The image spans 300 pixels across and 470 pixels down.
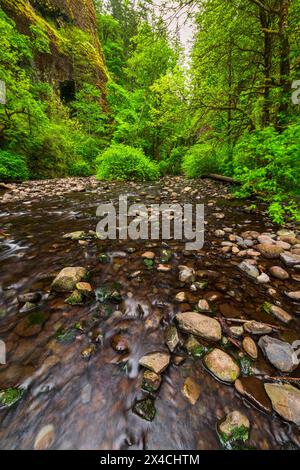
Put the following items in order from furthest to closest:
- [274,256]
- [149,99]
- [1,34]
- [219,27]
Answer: [149,99] → [1,34] → [219,27] → [274,256]

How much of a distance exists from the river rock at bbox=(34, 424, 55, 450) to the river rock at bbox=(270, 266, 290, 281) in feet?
6.98

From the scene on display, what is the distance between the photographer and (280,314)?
5.09ft

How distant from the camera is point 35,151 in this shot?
9062 mm

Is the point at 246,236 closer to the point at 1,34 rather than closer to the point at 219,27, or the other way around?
the point at 219,27

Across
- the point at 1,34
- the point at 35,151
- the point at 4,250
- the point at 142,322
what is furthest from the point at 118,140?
the point at 142,322

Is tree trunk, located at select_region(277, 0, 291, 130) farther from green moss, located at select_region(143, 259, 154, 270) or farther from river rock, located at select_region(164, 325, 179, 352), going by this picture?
river rock, located at select_region(164, 325, 179, 352)

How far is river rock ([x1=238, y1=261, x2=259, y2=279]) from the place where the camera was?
6.74ft

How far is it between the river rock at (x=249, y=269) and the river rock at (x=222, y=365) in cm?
107

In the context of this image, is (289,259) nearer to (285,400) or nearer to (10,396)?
(285,400)

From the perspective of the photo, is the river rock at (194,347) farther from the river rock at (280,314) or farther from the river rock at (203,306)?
the river rock at (280,314)

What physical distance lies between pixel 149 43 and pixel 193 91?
6.15 feet

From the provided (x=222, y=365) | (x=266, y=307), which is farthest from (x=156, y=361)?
(x=266, y=307)

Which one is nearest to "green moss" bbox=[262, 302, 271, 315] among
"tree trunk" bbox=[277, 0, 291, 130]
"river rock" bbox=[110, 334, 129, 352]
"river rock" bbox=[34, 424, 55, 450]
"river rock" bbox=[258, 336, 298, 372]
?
"river rock" bbox=[258, 336, 298, 372]
